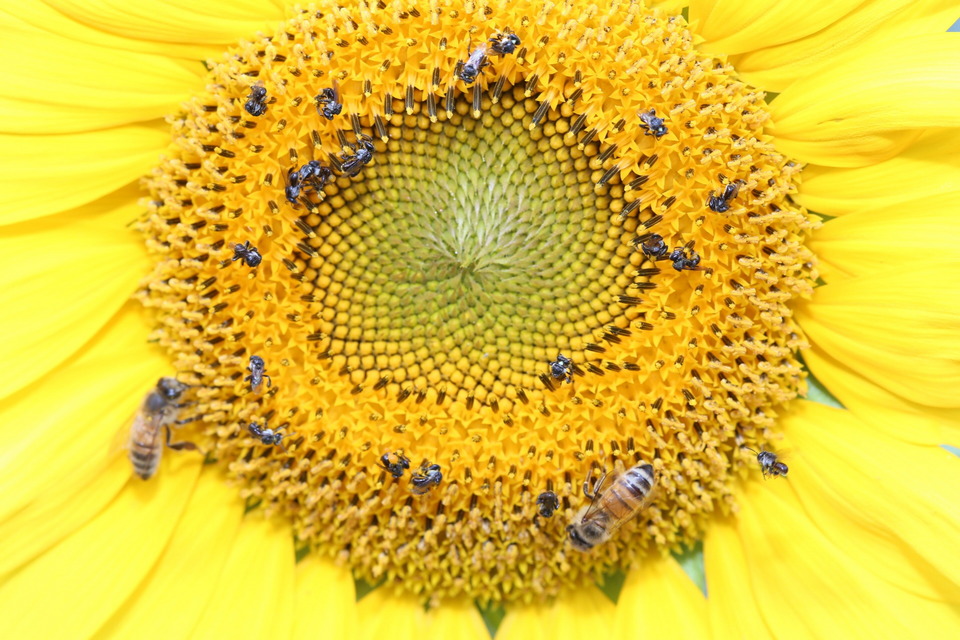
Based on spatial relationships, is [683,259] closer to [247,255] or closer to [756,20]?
[756,20]

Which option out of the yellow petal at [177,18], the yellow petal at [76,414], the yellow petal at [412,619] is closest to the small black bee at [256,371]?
the yellow petal at [76,414]

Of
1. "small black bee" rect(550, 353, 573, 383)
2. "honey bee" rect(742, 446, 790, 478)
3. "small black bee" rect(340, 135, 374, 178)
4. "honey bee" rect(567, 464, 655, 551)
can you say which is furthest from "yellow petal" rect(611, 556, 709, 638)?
"small black bee" rect(340, 135, 374, 178)

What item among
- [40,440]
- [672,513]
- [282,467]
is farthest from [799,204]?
[40,440]

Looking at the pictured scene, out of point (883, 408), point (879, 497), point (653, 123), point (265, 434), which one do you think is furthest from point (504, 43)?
point (879, 497)

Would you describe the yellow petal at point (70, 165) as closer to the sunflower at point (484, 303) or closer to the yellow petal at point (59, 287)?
the sunflower at point (484, 303)

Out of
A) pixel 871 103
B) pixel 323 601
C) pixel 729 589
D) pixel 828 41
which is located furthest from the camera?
pixel 323 601

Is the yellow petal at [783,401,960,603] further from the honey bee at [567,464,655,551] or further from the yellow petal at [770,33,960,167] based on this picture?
the yellow petal at [770,33,960,167]
